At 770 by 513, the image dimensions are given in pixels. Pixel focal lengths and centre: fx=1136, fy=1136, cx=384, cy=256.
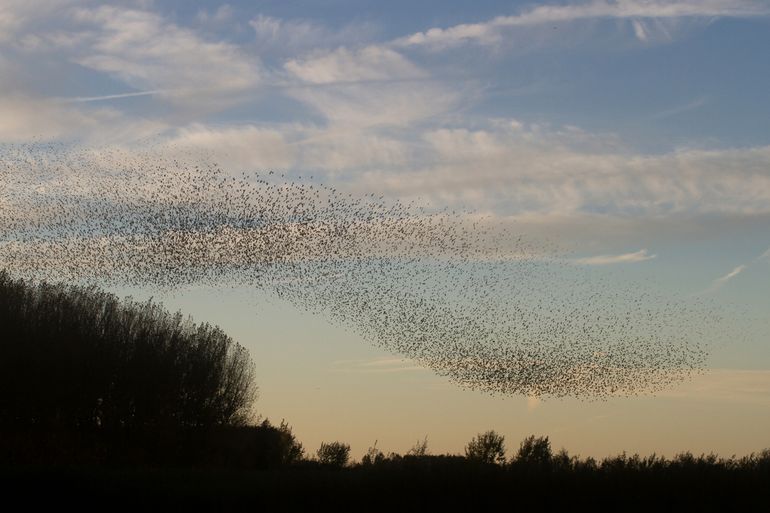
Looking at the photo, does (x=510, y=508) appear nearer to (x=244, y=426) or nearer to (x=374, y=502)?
(x=374, y=502)

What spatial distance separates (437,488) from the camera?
4034 cm

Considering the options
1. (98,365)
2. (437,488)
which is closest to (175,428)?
(98,365)

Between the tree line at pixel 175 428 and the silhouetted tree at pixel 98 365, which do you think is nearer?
the tree line at pixel 175 428

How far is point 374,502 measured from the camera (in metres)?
40.4

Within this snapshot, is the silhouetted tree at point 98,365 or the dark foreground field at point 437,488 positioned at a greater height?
the silhouetted tree at point 98,365

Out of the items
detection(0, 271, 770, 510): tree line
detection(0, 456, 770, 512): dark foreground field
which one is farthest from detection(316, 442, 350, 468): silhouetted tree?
detection(0, 456, 770, 512): dark foreground field

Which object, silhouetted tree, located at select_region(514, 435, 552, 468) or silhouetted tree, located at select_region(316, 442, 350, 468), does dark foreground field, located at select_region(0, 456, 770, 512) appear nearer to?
silhouetted tree, located at select_region(514, 435, 552, 468)

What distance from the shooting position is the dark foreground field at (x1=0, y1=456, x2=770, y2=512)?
40.1 m

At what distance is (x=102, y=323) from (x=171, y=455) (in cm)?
769

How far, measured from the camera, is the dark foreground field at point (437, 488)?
132 ft

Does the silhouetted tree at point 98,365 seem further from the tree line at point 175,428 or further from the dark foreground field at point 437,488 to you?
the dark foreground field at point 437,488

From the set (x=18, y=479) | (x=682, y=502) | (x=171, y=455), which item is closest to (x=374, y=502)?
(x=682, y=502)

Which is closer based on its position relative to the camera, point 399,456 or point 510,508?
point 510,508

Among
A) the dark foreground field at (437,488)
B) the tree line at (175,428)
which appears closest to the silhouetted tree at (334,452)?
the tree line at (175,428)
